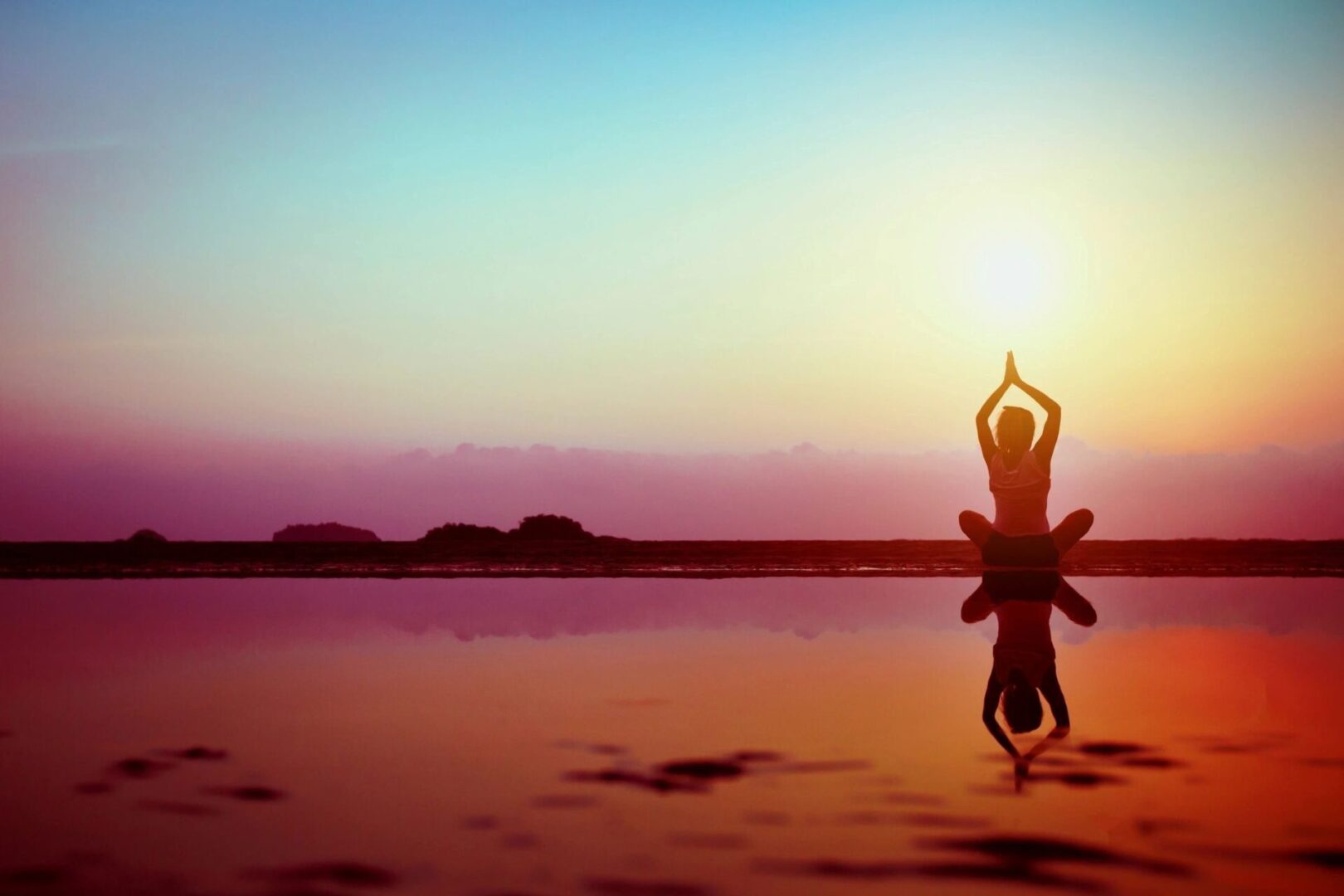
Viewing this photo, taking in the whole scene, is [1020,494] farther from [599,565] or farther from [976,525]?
[599,565]

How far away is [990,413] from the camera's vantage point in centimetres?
1491

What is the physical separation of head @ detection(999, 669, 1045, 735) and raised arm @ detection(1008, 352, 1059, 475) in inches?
195

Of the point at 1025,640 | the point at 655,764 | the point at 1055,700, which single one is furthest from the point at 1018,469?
the point at 655,764

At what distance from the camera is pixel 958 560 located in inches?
1438

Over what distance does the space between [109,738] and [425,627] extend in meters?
7.55

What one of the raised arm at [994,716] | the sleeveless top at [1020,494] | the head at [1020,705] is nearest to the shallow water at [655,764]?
the raised arm at [994,716]

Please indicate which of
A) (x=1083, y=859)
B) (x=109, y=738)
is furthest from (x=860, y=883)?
(x=109, y=738)

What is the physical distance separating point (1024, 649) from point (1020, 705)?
296 centimetres

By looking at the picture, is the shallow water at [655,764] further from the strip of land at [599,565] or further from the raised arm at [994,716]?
the strip of land at [599,565]

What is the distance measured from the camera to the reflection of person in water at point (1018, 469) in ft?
47.8

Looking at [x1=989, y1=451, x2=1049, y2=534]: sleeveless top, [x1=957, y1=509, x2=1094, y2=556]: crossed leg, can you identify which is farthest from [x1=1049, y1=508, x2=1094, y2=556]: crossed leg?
[x1=989, y1=451, x2=1049, y2=534]: sleeveless top

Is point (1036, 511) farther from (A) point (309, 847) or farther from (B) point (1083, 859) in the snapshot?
(A) point (309, 847)

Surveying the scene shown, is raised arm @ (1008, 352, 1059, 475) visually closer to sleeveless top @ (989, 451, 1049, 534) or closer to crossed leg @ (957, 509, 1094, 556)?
sleeveless top @ (989, 451, 1049, 534)

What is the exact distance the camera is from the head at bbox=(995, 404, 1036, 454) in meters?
14.6
